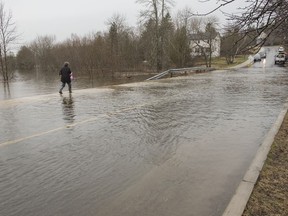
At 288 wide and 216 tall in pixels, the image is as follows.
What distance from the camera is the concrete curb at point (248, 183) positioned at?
14.5 ft

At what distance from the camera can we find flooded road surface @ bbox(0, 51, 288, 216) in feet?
15.6

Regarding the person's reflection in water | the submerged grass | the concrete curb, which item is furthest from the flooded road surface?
the submerged grass

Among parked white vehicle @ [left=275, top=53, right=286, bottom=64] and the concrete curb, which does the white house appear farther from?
the concrete curb

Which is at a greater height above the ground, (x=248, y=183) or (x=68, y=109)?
(x=68, y=109)

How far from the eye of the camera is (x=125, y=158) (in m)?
6.78

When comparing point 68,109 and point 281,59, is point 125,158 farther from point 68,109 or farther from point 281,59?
point 281,59

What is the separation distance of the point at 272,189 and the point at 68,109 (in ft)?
30.1

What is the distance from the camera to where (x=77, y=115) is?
11500mm

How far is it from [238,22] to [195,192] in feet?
9.33

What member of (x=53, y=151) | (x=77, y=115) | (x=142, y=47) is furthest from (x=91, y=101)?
(x=142, y=47)

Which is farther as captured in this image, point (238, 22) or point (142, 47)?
point (142, 47)

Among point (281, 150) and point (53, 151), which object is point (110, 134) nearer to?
point (53, 151)

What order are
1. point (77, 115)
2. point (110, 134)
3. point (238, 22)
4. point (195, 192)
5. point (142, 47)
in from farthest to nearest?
Answer: point (142, 47), point (77, 115), point (110, 134), point (238, 22), point (195, 192)

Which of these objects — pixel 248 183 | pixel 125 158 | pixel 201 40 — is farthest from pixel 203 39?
pixel 248 183
